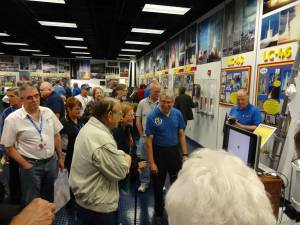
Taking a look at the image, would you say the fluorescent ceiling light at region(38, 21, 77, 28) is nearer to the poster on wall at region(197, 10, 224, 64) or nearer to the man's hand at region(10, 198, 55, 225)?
the poster on wall at region(197, 10, 224, 64)

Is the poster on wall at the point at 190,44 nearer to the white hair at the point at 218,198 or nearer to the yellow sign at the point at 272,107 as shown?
the yellow sign at the point at 272,107

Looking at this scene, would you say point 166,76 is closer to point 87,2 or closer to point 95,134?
point 87,2

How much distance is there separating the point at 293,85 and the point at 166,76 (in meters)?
7.19

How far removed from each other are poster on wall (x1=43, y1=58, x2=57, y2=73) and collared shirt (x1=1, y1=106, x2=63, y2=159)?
16.0 metres

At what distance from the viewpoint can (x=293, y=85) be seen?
288cm

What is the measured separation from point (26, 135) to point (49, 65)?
16.3 m

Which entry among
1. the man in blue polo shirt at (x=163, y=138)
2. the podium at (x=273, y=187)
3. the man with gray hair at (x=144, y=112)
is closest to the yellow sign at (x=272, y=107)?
the man in blue polo shirt at (x=163, y=138)

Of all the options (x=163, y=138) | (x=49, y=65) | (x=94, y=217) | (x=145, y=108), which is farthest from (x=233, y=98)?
(x=49, y=65)

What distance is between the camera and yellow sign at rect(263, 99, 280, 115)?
11.1ft

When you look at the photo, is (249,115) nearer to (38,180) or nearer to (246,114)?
(246,114)

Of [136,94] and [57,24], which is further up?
[57,24]

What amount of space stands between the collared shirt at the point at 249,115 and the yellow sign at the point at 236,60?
127 cm

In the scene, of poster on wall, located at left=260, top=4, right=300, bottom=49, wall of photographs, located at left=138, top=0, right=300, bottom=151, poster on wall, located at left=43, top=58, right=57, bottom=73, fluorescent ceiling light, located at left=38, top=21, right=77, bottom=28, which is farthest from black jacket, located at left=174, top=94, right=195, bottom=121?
poster on wall, located at left=43, top=58, right=57, bottom=73

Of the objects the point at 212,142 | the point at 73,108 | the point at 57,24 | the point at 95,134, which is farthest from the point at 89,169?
the point at 57,24
